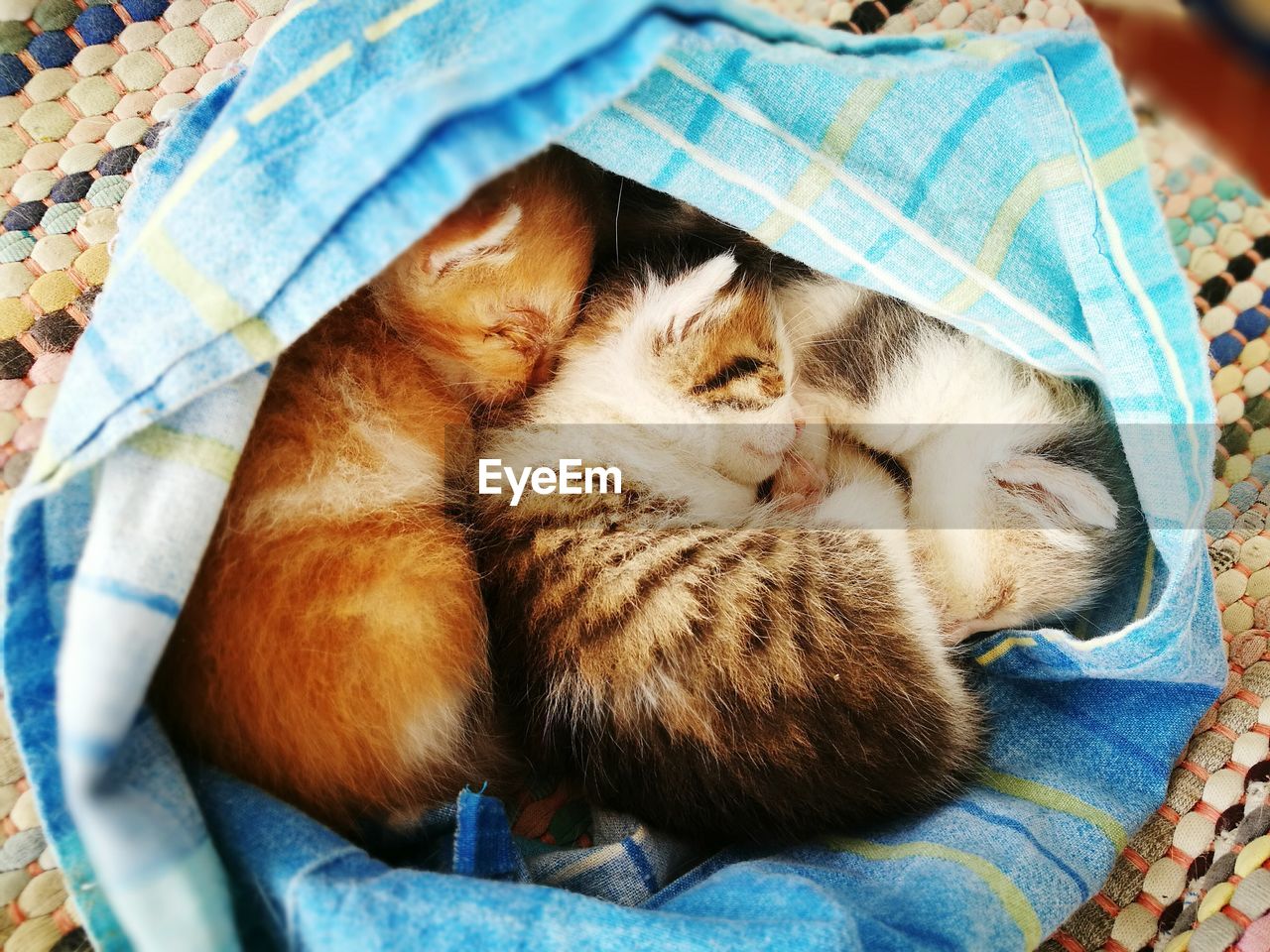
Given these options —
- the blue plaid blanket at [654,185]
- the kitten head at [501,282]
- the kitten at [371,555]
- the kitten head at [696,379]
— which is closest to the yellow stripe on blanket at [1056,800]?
the blue plaid blanket at [654,185]

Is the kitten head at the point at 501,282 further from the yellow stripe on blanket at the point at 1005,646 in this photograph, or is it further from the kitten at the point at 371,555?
the yellow stripe on blanket at the point at 1005,646

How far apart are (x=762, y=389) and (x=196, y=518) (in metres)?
0.61

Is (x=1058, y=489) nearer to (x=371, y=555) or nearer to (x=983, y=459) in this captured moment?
(x=983, y=459)

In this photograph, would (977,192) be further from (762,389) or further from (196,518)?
(196,518)

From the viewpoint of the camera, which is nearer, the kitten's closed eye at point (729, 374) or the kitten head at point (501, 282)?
the kitten head at point (501, 282)

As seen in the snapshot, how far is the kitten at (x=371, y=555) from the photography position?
72 cm

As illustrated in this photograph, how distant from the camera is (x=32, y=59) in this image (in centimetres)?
91

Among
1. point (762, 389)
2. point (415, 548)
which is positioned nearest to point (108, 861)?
point (415, 548)

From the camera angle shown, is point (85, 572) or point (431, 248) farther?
point (431, 248)

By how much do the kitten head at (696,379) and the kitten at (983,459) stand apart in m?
0.10

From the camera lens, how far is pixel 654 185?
2.71ft

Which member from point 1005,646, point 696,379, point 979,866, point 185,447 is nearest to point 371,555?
point 185,447

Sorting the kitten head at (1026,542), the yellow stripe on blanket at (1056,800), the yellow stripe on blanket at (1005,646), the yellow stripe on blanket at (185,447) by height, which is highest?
the yellow stripe on blanket at (185,447)

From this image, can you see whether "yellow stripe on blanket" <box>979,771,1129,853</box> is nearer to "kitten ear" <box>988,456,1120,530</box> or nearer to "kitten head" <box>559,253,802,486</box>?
"kitten ear" <box>988,456,1120,530</box>
